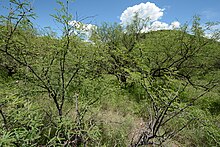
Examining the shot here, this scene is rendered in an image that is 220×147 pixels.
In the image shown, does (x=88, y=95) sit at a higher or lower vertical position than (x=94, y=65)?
→ lower

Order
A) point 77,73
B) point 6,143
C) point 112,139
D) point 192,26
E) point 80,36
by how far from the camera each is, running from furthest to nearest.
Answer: point 192,26 < point 112,139 < point 77,73 < point 80,36 < point 6,143

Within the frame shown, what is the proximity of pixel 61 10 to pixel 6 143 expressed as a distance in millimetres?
2243

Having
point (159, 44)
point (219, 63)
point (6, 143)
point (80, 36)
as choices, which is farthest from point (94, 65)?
point (219, 63)

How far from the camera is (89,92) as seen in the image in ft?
13.2

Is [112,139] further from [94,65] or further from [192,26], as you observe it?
[192,26]

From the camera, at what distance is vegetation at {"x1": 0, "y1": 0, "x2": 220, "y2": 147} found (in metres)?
1.82

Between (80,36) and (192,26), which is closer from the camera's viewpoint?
(80,36)

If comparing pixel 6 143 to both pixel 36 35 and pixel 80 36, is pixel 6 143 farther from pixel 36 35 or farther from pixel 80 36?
pixel 36 35

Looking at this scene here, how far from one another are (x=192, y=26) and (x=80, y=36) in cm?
604

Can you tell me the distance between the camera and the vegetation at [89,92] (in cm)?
182

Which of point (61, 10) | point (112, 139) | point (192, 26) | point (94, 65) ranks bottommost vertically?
point (112, 139)

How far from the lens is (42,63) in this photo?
3412mm

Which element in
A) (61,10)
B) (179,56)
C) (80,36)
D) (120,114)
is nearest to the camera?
(61,10)

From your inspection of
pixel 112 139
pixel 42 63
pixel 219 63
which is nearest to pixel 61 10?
pixel 42 63
